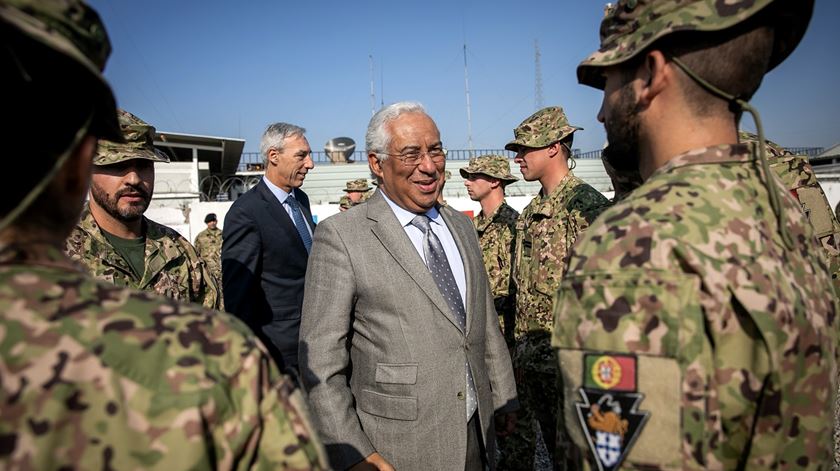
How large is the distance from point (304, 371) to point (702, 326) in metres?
1.68

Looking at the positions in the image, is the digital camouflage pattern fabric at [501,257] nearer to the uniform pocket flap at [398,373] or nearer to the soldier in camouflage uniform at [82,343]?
the uniform pocket flap at [398,373]

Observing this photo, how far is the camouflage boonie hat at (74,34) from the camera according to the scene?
825 mm

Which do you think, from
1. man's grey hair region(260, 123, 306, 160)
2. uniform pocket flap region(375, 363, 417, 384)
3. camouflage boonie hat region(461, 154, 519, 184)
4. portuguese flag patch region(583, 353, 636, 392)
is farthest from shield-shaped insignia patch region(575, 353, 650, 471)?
camouflage boonie hat region(461, 154, 519, 184)

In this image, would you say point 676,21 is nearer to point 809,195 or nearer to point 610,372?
point 610,372

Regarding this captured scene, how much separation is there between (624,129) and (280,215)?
9.91ft

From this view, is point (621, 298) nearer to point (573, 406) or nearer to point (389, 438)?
point (573, 406)

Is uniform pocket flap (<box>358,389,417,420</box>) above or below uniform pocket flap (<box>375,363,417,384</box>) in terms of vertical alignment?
below

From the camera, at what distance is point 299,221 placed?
4453 millimetres

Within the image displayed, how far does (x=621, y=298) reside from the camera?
126 centimetres

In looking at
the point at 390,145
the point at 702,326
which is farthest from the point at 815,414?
the point at 390,145

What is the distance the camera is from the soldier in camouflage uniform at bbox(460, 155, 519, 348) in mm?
5637

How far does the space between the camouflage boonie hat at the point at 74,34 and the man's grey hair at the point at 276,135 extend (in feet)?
12.4

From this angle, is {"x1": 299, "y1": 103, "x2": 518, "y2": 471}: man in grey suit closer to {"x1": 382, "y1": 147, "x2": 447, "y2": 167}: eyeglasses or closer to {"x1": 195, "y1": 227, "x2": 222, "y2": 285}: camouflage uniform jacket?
{"x1": 382, "y1": 147, "x2": 447, "y2": 167}: eyeglasses

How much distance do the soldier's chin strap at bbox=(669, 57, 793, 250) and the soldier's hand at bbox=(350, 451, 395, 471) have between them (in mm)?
1754
